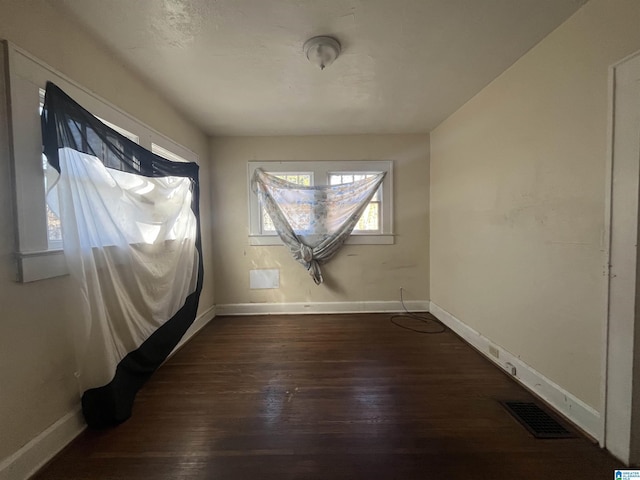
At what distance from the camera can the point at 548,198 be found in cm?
166

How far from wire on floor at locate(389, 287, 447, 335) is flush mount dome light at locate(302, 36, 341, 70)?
9.37ft

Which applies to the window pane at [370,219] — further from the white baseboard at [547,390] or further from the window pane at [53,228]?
the window pane at [53,228]

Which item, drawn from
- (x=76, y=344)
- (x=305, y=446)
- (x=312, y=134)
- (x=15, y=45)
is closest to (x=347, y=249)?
(x=312, y=134)

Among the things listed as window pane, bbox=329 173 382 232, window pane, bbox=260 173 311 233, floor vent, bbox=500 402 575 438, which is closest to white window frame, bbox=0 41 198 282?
window pane, bbox=260 173 311 233

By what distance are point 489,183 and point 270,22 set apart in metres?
2.17

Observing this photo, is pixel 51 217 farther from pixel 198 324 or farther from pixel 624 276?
pixel 624 276

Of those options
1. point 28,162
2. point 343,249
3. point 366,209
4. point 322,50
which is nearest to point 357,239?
point 343,249

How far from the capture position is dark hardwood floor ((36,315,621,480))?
1.25 metres

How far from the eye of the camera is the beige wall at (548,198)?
1.36 m

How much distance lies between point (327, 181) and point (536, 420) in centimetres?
305

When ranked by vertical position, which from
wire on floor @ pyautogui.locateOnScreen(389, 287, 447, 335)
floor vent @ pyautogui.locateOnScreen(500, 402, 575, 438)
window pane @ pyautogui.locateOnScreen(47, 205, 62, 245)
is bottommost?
floor vent @ pyautogui.locateOnScreen(500, 402, 575, 438)

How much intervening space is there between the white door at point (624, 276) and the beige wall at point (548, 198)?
0.08m

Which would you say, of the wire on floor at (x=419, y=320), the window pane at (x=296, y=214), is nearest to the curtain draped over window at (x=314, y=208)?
the window pane at (x=296, y=214)

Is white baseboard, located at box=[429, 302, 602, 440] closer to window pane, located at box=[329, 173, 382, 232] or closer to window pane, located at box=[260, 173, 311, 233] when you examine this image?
window pane, located at box=[329, 173, 382, 232]
